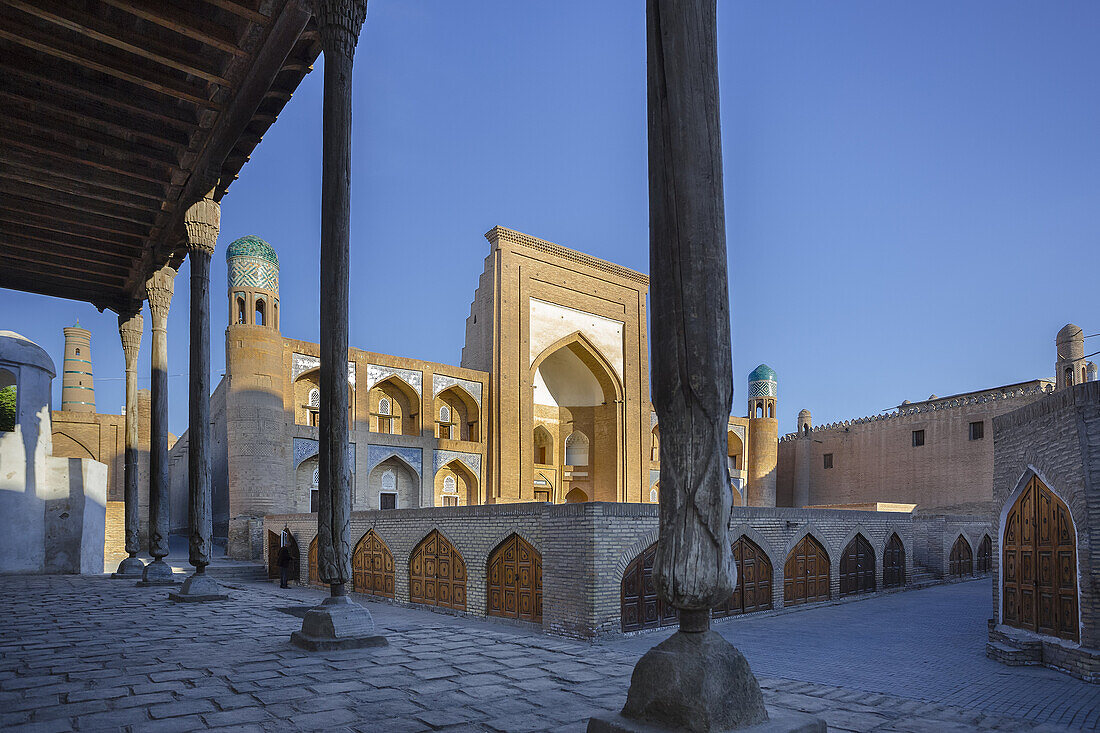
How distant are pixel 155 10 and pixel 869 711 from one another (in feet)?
26.4

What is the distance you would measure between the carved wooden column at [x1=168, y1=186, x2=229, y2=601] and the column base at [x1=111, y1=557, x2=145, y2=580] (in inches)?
182

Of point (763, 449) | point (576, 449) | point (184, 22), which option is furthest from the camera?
point (763, 449)

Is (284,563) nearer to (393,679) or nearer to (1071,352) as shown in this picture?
(393,679)


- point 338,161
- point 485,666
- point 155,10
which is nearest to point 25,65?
point 155,10

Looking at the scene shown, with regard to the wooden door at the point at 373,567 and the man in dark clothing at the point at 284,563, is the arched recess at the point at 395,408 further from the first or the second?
the wooden door at the point at 373,567

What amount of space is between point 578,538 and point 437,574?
13.0 ft

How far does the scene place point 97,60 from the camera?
728 centimetres

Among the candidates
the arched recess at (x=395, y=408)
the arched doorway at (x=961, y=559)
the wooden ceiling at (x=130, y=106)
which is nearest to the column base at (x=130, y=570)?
the wooden ceiling at (x=130, y=106)

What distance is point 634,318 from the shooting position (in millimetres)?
31156

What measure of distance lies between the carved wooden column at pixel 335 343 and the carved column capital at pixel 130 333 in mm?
9848

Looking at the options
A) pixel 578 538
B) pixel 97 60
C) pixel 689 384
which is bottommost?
pixel 578 538

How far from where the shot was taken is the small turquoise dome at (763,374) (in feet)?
124

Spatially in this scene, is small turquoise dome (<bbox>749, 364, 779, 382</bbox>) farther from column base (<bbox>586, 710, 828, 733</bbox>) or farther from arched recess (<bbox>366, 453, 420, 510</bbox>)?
column base (<bbox>586, 710, 828, 733</bbox>)

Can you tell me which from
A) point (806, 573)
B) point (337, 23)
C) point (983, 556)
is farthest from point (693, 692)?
point (983, 556)
